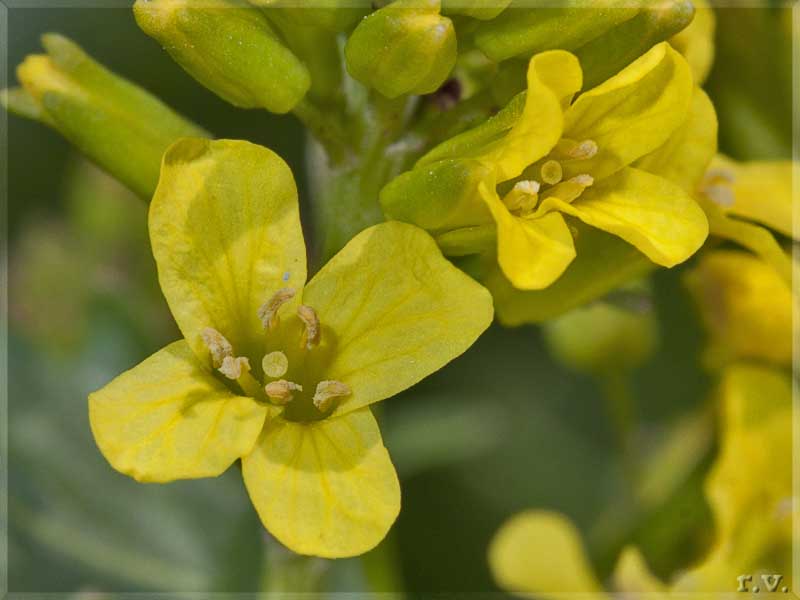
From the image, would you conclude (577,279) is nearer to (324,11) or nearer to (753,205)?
(753,205)

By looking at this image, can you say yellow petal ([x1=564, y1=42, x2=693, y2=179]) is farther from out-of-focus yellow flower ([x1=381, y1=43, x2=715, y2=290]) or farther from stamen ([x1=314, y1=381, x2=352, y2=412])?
stamen ([x1=314, y1=381, x2=352, y2=412])

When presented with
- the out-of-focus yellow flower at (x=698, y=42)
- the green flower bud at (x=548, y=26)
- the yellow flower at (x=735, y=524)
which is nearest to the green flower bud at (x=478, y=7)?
the green flower bud at (x=548, y=26)

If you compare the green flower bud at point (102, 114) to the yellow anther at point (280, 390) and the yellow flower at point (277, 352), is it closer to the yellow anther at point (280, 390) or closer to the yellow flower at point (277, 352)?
the yellow flower at point (277, 352)

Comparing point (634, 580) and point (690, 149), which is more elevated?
point (690, 149)

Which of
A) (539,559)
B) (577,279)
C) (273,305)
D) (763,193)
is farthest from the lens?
(539,559)

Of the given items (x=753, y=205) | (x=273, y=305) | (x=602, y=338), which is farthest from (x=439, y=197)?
(x=602, y=338)

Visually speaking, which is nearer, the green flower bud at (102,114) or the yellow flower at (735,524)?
the green flower bud at (102,114)

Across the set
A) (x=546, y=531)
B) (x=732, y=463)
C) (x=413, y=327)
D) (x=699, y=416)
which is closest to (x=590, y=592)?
(x=546, y=531)
